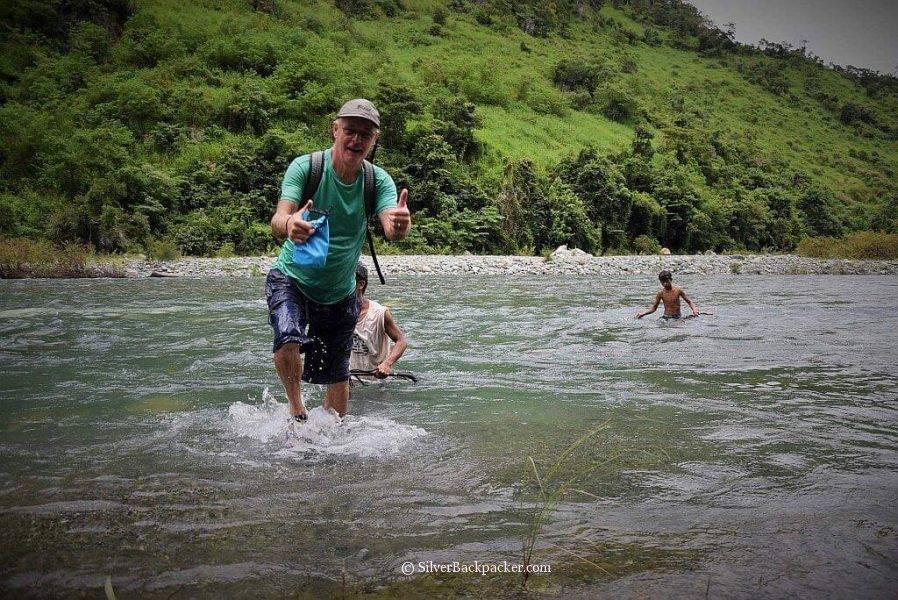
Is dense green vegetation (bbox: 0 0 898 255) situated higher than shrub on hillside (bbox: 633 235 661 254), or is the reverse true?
dense green vegetation (bbox: 0 0 898 255)

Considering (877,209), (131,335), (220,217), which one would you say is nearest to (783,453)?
(131,335)

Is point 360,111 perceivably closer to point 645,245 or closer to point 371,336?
point 371,336

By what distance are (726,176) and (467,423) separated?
42750mm

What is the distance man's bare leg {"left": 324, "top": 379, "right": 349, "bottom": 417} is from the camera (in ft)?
15.3

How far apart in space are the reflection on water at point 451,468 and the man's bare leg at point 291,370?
0.66 ft

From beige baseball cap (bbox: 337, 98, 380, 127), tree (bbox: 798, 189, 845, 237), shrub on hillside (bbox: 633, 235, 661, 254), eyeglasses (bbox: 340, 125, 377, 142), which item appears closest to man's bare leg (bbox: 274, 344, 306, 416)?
eyeglasses (bbox: 340, 125, 377, 142)

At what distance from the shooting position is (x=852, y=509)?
2.99 metres

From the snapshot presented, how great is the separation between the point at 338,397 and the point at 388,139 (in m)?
28.6

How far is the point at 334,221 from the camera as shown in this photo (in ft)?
13.2

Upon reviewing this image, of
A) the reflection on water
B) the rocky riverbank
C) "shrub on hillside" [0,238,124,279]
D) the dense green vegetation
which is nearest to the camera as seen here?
the reflection on water

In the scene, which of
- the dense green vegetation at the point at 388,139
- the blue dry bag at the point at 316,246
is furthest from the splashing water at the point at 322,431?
the dense green vegetation at the point at 388,139

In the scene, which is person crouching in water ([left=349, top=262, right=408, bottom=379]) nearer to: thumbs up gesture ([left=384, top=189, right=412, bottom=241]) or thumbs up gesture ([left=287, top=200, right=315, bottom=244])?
thumbs up gesture ([left=384, top=189, right=412, bottom=241])

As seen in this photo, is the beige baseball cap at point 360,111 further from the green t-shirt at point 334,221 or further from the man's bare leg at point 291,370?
the man's bare leg at point 291,370

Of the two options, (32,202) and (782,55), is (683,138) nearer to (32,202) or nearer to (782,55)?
(32,202)
